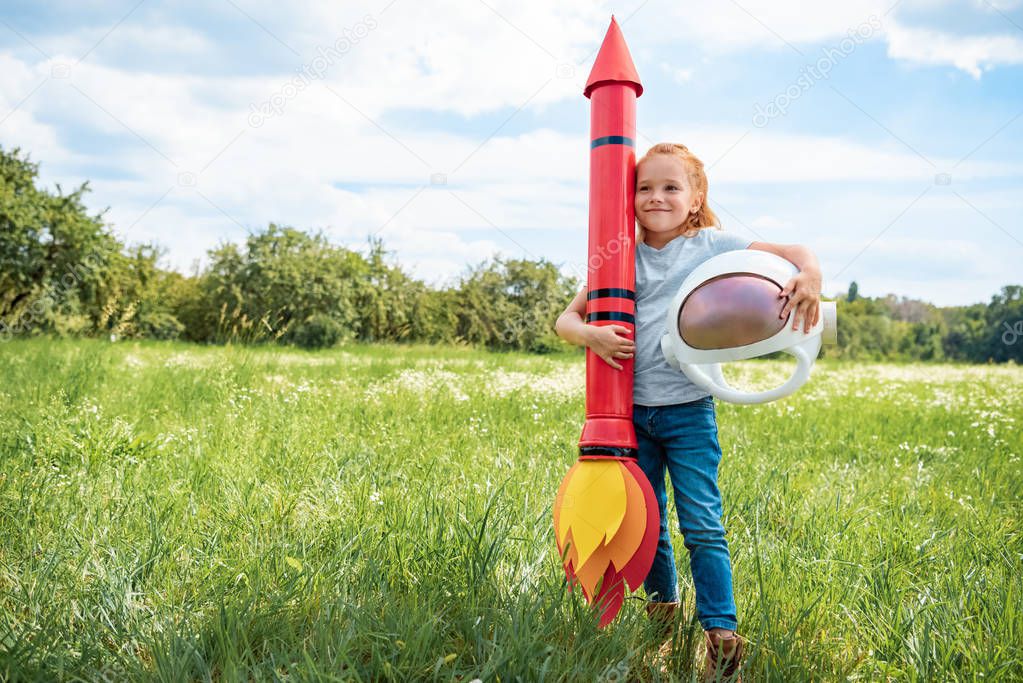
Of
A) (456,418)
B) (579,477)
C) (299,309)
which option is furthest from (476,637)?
(299,309)

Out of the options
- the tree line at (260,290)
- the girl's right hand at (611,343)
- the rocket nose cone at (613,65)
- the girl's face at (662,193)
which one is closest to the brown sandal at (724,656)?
the girl's right hand at (611,343)

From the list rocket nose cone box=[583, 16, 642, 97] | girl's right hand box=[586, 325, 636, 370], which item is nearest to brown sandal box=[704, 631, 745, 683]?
girl's right hand box=[586, 325, 636, 370]

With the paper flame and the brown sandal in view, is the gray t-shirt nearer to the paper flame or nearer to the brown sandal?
the paper flame

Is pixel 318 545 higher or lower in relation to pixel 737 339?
lower

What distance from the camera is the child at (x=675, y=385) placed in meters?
2.63

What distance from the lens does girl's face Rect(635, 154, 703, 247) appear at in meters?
2.80

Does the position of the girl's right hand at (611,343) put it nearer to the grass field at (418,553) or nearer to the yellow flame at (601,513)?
the yellow flame at (601,513)

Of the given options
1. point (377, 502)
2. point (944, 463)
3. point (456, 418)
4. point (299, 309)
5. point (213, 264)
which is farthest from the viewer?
point (213, 264)

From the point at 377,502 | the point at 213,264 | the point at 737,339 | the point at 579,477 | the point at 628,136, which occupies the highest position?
the point at 213,264

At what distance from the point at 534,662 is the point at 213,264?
2547 centimetres

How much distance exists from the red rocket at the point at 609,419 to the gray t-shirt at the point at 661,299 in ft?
0.38

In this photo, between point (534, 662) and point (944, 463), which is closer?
point (534, 662)

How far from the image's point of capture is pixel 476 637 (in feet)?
7.65

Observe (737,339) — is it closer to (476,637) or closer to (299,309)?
(476,637)
